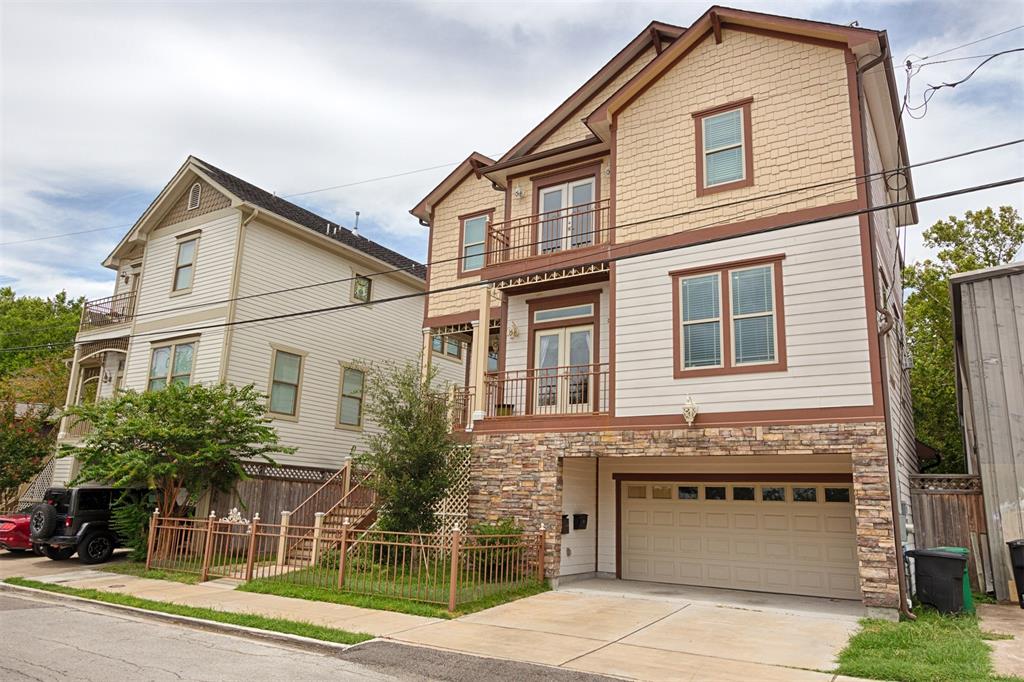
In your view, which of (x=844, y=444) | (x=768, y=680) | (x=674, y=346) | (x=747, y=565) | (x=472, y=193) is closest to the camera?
(x=768, y=680)

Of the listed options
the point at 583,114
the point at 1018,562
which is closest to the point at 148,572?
the point at 583,114

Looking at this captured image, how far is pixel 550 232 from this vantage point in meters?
16.3

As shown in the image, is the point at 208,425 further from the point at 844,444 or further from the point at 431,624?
the point at 844,444

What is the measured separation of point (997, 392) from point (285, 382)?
17967mm

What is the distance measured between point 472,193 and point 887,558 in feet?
44.4

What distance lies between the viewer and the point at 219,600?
1162 cm

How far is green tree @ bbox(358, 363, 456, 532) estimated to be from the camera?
13.5 meters

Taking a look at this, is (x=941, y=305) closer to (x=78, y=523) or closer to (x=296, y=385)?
(x=296, y=385)

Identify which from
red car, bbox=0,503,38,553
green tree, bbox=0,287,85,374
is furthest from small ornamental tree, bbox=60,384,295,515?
green tree, bbox=0,287,85,374

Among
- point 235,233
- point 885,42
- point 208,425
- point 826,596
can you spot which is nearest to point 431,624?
point 826,596

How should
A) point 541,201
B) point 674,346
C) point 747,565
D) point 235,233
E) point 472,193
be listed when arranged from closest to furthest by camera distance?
point 674,346 < point 747,565 < point 541,201 < point 472,193 < point 235,233

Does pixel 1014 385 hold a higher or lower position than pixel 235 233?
lower

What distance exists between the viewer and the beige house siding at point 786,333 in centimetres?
1139

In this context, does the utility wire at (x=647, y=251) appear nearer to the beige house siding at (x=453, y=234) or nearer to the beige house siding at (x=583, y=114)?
the beige house siding at (x=453, y=234)
